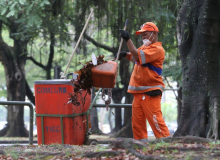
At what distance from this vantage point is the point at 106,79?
211 inches

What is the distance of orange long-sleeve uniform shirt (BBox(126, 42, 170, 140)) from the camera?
18.2 feet

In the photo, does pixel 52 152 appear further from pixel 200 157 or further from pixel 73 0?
pixel 73 0

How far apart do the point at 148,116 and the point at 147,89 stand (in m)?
0.40

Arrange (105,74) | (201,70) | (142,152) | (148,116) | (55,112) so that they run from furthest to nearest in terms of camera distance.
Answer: (55,112)
(201,70)
(148,116)
(105,74)
(142,152)

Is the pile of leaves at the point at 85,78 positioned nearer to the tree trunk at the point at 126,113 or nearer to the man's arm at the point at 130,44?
the man's arm at the point at 130,44

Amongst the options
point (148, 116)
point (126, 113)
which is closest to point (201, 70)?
point (148, 116)

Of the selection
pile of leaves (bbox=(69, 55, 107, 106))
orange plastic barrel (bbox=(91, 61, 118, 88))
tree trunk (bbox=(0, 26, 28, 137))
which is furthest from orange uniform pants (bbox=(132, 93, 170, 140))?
tree trunk (bbox=(0, 26, 28, 137))

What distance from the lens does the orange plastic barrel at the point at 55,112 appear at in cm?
621

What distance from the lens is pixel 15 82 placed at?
52.4 feet

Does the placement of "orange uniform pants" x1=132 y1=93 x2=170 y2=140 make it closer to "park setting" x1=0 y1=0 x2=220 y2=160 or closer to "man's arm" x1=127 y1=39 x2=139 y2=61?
"park setting" x1=0 y1=0 x2=220 y2=160

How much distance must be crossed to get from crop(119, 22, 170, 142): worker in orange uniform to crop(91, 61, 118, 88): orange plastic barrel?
380 millimetres

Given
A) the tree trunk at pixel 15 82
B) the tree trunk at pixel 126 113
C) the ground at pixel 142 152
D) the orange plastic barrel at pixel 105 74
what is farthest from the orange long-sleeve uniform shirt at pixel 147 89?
the tree trunk at pixel 15 82

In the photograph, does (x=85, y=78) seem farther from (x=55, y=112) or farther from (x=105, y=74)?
(x=55, y=112)

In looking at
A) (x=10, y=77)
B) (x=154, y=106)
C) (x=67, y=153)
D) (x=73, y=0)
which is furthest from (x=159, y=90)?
(x=10, y=77)
